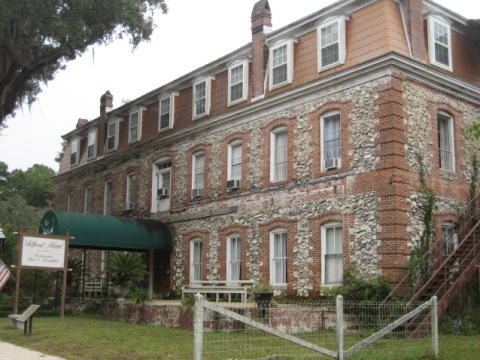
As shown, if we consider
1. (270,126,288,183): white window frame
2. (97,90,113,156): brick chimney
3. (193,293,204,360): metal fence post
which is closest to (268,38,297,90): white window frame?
(270,126,288,183): white window frame

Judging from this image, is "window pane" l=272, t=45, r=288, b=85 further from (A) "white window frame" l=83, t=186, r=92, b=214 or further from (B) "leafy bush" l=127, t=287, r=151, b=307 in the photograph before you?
(A) "white window frame" l=83, t=186, r=92, b=214

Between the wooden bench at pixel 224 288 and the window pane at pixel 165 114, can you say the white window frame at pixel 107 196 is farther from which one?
the wooden bench at pixel 224 288

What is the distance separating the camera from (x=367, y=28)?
60.4 ft

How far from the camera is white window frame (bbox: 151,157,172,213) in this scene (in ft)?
86.1

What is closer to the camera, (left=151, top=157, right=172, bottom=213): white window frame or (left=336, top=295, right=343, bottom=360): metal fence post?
(left=336, top=295, right=343, bottom=360): metal fence post

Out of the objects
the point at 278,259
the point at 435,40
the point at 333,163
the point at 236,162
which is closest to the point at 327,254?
the point at 278,259

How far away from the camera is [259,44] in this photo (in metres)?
22.1

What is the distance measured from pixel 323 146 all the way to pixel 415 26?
456cm

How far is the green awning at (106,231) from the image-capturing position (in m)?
21.8

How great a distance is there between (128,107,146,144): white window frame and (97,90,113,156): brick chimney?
2650mm

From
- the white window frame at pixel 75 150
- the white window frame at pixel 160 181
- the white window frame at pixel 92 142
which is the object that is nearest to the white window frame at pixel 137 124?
the white window frame at pixel 160 181

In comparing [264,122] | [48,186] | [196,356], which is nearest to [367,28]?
[264,122]

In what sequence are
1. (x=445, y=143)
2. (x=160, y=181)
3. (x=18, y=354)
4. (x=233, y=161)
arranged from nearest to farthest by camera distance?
(x=18, y=354)
(x=445, y=143)
(x=233, y=161)
(x=160, y=181)

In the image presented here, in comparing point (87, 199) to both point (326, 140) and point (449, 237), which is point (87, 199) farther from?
point (449, 237)
